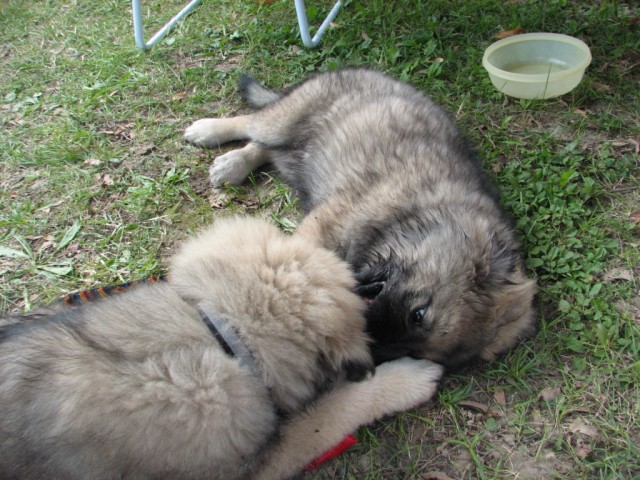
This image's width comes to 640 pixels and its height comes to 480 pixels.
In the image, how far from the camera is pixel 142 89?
4.08m

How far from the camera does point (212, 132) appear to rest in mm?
3594

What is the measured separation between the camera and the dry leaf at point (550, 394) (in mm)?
2326

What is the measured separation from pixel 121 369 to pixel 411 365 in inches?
47.4

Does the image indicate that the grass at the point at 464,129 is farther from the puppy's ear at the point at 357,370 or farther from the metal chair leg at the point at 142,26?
the puppy's ear at the point at 357,370

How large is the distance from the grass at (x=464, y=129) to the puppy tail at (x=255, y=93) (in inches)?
7.1

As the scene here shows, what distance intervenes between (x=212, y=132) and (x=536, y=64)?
2.32 meters

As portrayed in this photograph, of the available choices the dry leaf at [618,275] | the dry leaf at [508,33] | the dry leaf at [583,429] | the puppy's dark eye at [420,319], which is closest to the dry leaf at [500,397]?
the dry leaf at [583,429]

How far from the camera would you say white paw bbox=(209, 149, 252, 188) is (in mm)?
3342

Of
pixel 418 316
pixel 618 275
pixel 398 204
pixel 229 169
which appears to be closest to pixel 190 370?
pixel 418 316

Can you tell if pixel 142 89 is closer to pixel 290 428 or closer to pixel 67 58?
pixel 67 58

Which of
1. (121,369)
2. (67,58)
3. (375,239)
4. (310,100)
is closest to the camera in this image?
(121,369)

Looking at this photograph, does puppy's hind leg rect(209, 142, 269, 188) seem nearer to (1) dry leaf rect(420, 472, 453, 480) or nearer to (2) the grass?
(2) the grass

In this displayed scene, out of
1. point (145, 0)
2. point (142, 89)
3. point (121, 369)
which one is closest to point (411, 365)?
point (121, 369)

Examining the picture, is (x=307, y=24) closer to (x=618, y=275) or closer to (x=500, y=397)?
(x=618, y=275)
